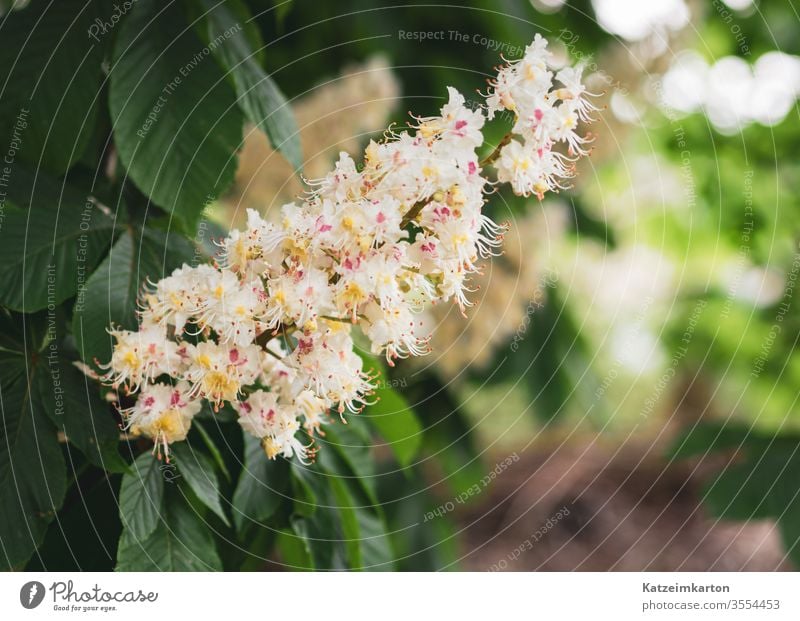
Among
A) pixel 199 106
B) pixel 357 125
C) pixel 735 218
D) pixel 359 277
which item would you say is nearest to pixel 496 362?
pixel 357 125

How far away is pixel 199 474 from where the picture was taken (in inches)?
25.6

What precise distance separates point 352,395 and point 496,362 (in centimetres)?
111

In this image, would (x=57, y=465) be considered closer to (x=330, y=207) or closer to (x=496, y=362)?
(x=330, y=207)

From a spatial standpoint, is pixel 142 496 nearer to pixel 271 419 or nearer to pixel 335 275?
pixel 271 419

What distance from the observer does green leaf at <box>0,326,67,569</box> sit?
64 cm

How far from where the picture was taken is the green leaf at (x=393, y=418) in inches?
30.9

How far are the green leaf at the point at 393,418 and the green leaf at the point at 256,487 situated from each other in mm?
109

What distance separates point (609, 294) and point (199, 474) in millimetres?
2591

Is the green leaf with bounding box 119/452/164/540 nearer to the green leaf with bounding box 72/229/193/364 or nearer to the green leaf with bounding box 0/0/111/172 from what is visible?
the green leaf with bounding box 72/229/193/364

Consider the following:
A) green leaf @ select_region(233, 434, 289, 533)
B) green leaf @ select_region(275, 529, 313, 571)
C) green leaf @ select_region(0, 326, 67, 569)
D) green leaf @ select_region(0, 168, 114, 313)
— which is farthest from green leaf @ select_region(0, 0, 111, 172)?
green leaf @ select_region(275, 529, 313, 571)

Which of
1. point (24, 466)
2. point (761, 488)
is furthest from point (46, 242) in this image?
point (761, 488)

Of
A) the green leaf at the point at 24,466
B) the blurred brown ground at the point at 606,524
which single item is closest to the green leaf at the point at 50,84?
the green leaf at the point at 24,466

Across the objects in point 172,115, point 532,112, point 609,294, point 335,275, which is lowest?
point 335,275
